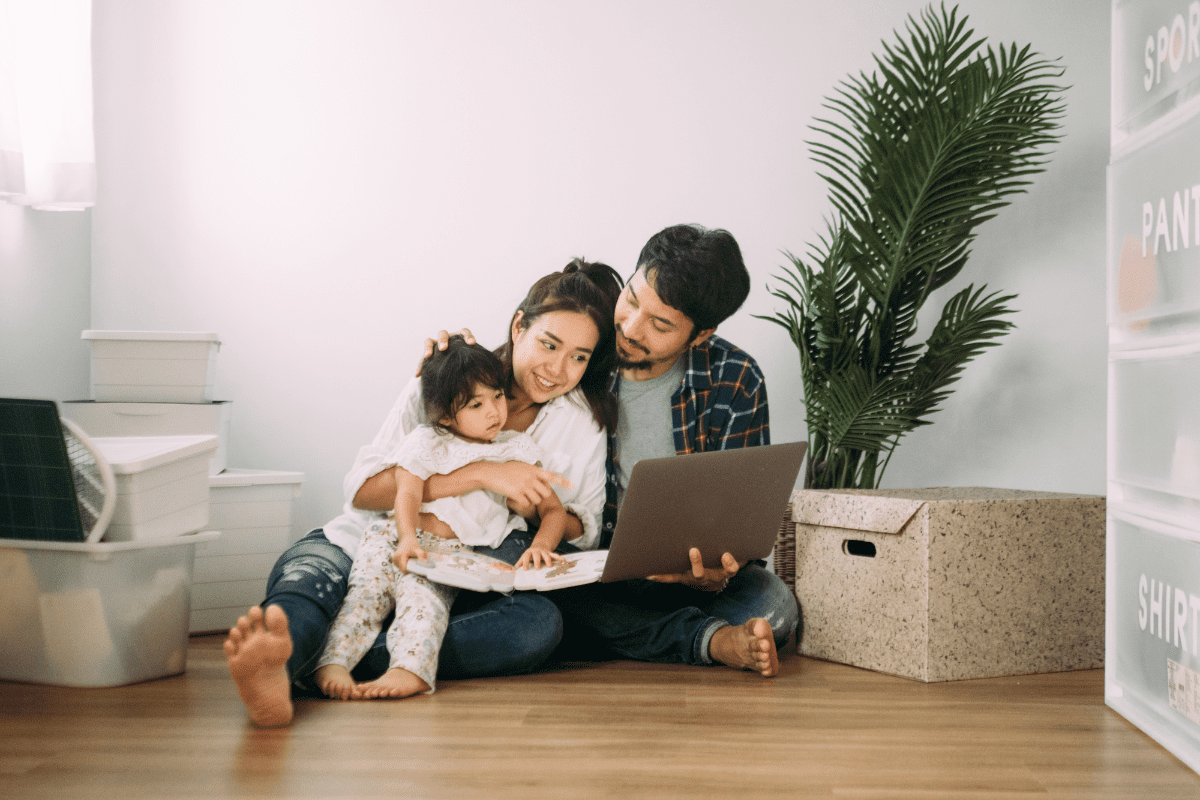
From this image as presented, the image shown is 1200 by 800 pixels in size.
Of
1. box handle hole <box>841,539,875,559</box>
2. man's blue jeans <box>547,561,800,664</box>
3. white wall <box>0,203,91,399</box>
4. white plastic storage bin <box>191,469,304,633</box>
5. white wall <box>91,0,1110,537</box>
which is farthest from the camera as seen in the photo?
white wall <box>91,0,1110,537</box>

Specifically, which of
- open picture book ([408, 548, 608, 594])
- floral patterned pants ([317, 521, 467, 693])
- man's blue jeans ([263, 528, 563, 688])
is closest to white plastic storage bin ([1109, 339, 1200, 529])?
open picture book ([408, 548, 608, 594])

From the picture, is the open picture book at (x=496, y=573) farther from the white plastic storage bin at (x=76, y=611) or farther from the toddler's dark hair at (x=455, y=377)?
the white plastic storage bin at (x=76, y=611)

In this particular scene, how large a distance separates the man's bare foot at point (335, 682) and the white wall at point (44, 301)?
1.12 metres

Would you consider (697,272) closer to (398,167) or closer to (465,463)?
(465,463)

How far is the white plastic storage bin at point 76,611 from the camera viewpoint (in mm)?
1456

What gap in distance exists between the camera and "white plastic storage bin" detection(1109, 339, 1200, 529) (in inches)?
47.3

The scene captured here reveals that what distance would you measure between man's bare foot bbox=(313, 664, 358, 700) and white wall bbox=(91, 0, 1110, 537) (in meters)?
0.98

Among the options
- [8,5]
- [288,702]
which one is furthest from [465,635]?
[8,5]

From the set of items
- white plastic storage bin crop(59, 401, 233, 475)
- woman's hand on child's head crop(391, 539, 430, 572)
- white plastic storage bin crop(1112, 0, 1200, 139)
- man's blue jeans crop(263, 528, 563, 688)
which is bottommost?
man's blue jeans crop(263, 528, 563, 688)

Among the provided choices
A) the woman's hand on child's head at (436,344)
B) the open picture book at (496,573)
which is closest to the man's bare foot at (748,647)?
the open picture book at (496,573)

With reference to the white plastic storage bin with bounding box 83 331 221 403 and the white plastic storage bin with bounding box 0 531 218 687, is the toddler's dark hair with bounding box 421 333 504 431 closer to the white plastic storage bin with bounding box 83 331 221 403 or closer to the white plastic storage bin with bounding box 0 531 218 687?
the white plastic storage bin with bounding box 0 531 218 687

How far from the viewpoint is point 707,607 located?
70.2 inches

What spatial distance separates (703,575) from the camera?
165 cm

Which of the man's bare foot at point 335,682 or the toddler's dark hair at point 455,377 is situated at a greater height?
the toddler's dark hair at point 455,377
